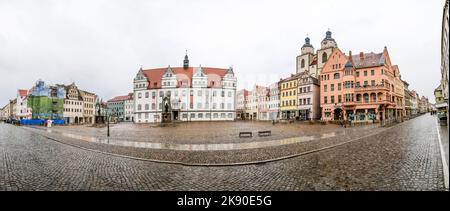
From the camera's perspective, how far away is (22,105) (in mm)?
59875

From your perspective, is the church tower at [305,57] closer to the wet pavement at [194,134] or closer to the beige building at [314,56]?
the beige building at [314,56]

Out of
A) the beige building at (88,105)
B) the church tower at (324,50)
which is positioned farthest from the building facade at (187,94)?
the beige building at (88,105)

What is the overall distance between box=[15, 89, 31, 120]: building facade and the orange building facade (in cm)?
8272

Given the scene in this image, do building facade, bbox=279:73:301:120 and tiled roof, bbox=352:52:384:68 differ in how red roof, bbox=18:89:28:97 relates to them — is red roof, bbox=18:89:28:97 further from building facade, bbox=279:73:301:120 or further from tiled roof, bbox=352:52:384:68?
tiled roof, bbox=352:52:384:68

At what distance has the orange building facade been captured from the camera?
35.7 m

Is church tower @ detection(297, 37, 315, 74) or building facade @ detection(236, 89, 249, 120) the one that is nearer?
church tower @ detection(297, 37, 315, 74)

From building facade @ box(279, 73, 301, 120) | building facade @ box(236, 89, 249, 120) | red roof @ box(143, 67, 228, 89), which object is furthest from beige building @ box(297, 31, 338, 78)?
red roof @ box(143, 67, 228, 89)

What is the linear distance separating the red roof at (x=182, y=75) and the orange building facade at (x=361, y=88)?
28878mm

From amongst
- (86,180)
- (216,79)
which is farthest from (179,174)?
(216,79)

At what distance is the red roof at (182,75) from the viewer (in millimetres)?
57344

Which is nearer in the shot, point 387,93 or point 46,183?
point 46,183

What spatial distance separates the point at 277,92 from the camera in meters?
59.4
